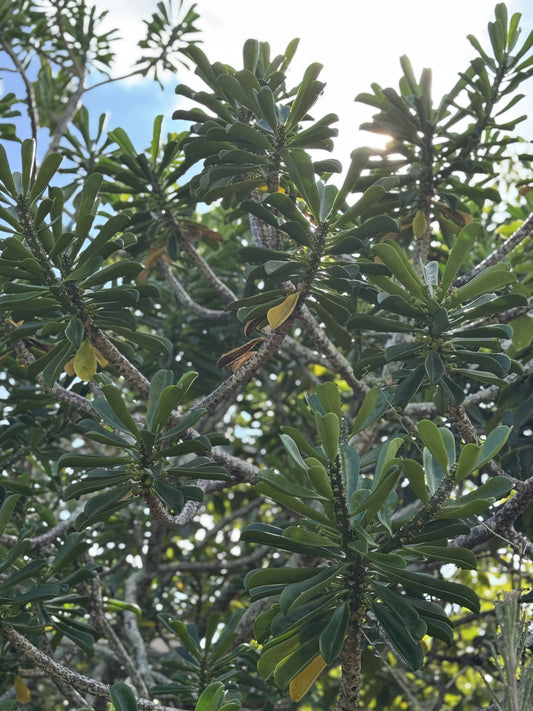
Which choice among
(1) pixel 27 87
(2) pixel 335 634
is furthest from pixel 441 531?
(1) pixel 27 87

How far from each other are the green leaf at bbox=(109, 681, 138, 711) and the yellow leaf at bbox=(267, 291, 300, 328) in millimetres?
956

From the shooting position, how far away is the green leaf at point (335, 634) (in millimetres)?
1433

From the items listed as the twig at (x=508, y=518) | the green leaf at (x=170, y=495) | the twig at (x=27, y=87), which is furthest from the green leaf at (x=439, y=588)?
the twig at (x=27, y=87)

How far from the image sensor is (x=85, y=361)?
7.16 ft

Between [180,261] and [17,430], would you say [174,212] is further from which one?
[17,430]

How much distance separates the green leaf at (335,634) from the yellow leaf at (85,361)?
40.3 inches

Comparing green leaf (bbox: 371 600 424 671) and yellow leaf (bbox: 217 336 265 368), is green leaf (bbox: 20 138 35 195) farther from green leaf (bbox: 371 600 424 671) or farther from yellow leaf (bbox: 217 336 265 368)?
green leaf (bbox: 371 600 424 671)

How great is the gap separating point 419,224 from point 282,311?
981 millimetres

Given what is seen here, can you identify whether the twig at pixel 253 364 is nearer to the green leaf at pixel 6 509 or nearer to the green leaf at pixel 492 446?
the green leaf at pixel 6 509

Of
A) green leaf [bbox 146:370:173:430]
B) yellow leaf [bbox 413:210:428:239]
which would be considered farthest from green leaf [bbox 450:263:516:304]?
yellow leaf [bbox 413:210:428:239]

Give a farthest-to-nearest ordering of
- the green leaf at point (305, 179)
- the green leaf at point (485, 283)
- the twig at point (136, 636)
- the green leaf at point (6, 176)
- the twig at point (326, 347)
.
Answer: the twig at point (136, 636) → the twig at point (326, 347) → the green leaf at point (305, 179) → the green leaf at point (6, 176) → the green leaf at point (485, 283)

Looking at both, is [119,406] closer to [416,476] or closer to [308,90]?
[416,476]

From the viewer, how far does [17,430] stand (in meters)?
3.04

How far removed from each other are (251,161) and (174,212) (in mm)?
875
